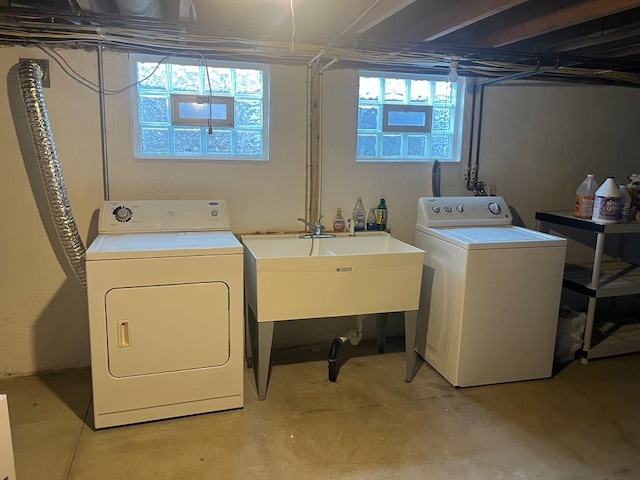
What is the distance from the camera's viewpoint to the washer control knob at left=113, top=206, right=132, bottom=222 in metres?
2.66

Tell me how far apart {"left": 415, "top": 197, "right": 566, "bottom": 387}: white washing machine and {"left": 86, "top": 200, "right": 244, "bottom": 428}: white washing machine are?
1.16 m

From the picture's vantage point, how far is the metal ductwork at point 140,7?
218 cm

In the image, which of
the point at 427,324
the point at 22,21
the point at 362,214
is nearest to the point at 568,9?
the point at 362,214

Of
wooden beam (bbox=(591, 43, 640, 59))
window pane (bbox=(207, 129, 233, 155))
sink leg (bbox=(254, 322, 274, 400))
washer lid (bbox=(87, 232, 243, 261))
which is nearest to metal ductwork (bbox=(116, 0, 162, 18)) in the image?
window pane (bbox=(207, 129, 233, 155))

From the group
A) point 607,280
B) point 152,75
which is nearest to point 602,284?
point 607,280

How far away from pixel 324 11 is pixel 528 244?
5.30ft

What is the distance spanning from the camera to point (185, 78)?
2.89 metres

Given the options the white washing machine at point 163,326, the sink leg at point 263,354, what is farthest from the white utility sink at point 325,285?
the white washing machine at point 163,326

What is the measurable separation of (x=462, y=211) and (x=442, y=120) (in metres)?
0.66

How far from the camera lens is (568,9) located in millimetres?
2266

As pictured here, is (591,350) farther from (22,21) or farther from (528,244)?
(22,21)

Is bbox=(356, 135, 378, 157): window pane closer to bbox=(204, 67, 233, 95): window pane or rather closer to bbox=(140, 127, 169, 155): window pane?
bbox=(204, 67, 233, 95): window pane

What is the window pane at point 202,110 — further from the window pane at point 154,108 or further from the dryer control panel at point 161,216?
the dryer control panel at point 161,216

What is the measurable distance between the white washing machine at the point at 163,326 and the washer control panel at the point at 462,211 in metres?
1.25
